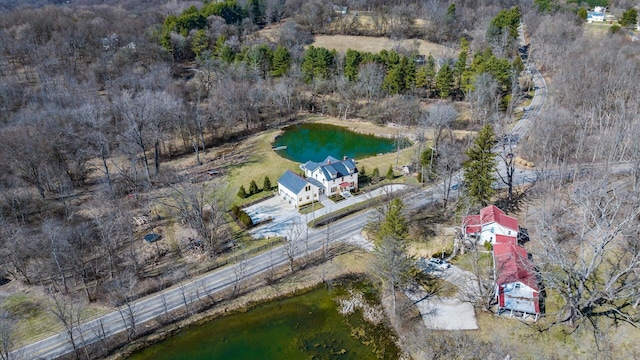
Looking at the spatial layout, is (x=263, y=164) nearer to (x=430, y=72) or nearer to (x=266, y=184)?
(x=266, y=184)

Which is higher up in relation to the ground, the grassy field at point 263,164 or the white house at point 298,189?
the white house at point 298,189

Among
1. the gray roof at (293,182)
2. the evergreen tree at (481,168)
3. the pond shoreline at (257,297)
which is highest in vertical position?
the evergreen tree at (481,168)

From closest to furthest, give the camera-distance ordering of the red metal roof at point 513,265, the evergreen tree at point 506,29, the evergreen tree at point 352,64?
1. the red metal roof at point 513,265
2. the evergreen tree at point 352,64
3. the evergreen tree at point 506,29

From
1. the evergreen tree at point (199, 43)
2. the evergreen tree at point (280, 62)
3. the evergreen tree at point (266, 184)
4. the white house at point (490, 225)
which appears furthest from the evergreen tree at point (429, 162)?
the evergreen tree at point (199, 43)

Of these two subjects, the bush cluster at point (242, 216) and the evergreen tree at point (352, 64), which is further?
the evergreen tree at point (352, 64)

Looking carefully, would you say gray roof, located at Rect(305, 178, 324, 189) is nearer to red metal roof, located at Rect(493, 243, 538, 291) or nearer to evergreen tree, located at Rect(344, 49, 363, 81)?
red metal roof, located at Rect(493, 243, 538, 291)

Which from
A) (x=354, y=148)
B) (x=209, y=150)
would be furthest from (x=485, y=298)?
(x=209, y=150)

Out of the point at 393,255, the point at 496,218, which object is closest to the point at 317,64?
the point at 496,218

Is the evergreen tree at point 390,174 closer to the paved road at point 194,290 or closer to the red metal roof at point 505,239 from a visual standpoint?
the paved road at point 194,290

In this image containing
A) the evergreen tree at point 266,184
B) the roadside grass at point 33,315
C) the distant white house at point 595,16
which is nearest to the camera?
the roadside grass at point 33,315
